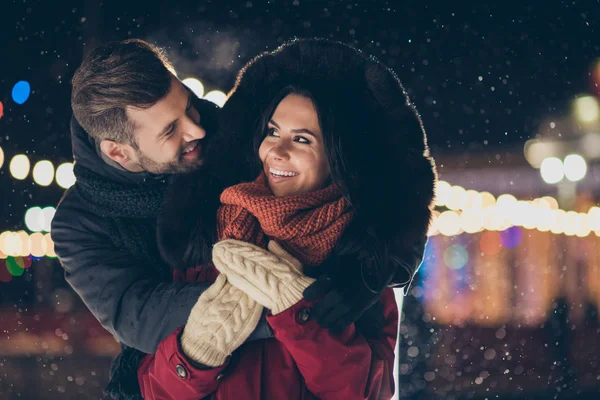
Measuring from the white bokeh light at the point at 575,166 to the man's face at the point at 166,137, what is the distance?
1252 cm

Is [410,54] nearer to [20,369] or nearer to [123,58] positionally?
[20,369]

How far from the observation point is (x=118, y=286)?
1838 mm

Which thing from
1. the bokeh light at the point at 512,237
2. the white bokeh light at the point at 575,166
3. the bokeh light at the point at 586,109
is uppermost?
the bokeh light at the point at 586,109

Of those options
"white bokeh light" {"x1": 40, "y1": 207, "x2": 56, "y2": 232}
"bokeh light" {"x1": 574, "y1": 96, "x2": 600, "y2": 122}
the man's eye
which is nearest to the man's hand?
the man's eye

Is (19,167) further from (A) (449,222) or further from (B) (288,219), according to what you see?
(A) (449,222)

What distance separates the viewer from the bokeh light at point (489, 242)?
23188mm

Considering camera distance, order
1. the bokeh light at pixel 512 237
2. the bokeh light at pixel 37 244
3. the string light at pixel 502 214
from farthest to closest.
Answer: the bokeh light at pixel 512 237
the string light at pixel 502 214
the bokeh light at pixel 37 244

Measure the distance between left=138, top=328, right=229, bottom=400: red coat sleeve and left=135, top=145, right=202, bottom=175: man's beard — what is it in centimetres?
52

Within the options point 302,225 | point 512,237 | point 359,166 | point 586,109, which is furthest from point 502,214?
point 302,225

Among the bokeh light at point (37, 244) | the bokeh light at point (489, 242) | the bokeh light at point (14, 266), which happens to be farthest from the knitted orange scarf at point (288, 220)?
the bokeh light at point (489, 242)

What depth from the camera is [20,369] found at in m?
6.90

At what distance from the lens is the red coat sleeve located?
158cm

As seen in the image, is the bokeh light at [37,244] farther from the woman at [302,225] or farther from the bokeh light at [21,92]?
the woman at [302,225]

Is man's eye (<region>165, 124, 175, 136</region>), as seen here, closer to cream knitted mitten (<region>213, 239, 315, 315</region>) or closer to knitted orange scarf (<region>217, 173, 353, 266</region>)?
knitted orange scarf (<region>217, 173, 353, 266</region>)
